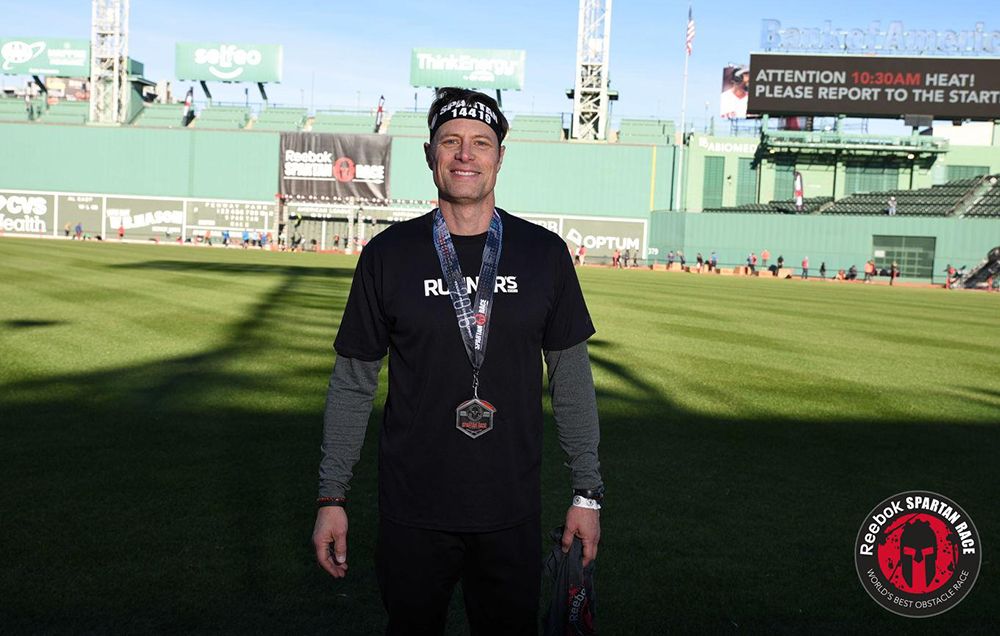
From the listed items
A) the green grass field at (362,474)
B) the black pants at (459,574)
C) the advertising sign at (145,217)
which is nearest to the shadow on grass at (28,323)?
the green grass field at (362,474)

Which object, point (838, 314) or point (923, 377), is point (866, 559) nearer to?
point (923, 377)

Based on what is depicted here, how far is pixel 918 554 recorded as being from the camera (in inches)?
193

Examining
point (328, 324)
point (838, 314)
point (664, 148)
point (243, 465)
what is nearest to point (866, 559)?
point (243, 465)

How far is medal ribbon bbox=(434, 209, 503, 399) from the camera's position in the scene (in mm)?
3064

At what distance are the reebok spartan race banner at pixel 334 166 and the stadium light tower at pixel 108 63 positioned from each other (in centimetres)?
1482

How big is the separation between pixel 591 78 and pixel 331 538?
67409mm

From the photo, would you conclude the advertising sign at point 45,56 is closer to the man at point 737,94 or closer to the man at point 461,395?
the man at point 737,94

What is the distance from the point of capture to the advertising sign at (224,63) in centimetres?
7150

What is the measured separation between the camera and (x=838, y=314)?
22.0 m

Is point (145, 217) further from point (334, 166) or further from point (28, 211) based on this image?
point (334, 166)

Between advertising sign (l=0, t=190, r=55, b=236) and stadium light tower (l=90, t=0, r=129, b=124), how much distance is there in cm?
755

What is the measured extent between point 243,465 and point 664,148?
60972 mm

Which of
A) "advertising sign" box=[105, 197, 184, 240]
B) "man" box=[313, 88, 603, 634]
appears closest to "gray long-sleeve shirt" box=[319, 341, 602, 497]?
"man" box=[313, 88, 603, 634]

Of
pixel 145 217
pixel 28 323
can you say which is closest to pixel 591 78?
pixel 145 217
